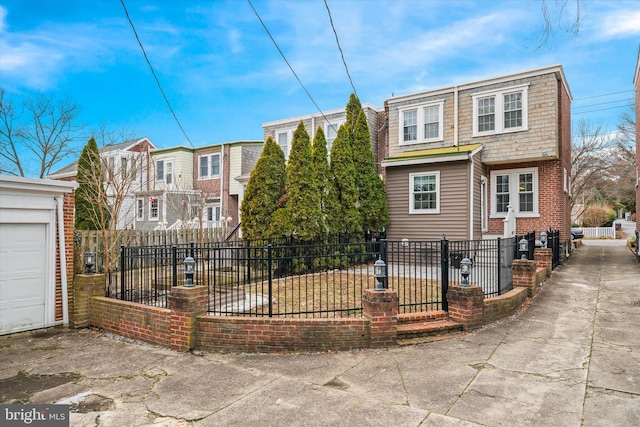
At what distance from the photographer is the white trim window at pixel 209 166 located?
25517mm

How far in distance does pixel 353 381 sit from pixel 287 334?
130cm

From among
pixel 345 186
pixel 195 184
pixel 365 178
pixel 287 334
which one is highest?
pixel 195 184

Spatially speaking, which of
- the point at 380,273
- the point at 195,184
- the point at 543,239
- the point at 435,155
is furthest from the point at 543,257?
the point at 195,184

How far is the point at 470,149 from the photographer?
14.0 m

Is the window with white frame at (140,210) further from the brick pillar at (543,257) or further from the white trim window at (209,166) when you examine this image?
the brick pillar at (543,257)

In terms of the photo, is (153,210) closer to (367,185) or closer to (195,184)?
(195,184)

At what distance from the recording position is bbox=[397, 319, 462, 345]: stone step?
5.78 metres

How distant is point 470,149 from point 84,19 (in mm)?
12485

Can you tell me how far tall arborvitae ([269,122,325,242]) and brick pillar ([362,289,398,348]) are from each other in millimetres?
6890

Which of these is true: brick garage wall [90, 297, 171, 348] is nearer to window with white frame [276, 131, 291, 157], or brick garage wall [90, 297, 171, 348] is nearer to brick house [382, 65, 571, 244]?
brick house [382, 65, 571, 244]

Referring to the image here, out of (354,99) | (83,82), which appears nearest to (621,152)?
(354,99)

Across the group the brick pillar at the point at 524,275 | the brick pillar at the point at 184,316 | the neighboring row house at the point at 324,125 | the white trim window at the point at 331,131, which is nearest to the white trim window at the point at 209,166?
the neighboring row house at the point at 324,125

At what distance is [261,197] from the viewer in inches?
502

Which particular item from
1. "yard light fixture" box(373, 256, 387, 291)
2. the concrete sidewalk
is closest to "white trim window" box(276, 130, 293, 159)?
the concrete sidewalk
